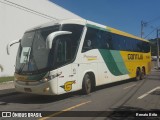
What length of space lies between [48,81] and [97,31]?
16.9ft

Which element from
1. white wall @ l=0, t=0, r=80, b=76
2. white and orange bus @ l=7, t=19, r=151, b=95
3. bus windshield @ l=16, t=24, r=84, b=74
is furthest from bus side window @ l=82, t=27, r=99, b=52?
white wall @ l=0, t=0, r=80, b=76

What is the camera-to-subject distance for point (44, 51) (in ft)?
39.2

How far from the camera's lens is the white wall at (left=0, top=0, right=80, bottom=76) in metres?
22.5

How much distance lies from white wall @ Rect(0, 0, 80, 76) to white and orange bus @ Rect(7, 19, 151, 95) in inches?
362

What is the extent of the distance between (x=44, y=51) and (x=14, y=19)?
12.7m

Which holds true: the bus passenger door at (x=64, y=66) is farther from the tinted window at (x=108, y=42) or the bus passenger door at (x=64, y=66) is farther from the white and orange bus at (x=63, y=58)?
the tinted window at (x=108, y=42)

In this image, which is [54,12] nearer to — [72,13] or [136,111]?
[72,13]

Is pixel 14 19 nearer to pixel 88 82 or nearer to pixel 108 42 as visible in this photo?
pixel 108 42

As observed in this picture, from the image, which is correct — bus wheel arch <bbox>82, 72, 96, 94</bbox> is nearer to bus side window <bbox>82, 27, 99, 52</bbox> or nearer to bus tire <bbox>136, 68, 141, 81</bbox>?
bus side window <bbox>82, 27, 99, 52</bbox>

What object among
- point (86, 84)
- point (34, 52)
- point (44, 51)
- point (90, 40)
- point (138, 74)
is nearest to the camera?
point (44, 51)

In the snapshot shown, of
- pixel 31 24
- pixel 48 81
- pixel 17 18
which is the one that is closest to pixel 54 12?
pixel 31 24

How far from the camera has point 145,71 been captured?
24.7 m

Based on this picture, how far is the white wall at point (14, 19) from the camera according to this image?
73.9ft

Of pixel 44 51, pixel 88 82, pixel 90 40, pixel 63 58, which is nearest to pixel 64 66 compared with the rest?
pixel 63 58
